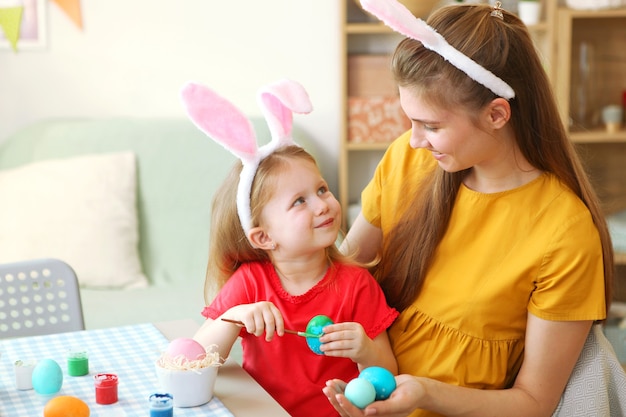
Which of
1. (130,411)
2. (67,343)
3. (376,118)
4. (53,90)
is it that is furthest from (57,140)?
(130,411)

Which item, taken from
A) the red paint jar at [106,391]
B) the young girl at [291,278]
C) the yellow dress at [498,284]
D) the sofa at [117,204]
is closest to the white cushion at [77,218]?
the sofa at [117,204]

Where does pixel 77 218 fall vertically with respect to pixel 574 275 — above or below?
below

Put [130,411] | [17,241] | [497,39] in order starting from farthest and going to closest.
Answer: [17,241] < [497,39] < [130,411]

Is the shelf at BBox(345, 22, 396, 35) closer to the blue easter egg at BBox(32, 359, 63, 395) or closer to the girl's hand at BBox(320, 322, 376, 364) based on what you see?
the girl's hand at BBox(320, 322, 376, 364)

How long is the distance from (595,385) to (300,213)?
1.86 ft

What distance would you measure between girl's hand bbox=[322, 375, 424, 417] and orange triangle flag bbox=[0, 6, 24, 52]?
7.57ft

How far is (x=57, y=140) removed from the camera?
3.06 metres

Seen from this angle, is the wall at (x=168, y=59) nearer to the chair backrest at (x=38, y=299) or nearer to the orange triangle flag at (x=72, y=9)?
the orange triangle flag at (x=72, y=9)

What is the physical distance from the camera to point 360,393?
1.23 metres

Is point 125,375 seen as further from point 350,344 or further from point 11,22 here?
point 11,22

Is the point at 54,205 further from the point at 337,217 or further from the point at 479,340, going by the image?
the point at 479,340

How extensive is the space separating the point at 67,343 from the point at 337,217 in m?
0.52

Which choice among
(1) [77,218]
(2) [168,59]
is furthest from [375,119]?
(1) [77,218]

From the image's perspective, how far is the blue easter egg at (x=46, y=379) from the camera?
129 cm
